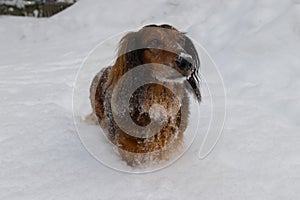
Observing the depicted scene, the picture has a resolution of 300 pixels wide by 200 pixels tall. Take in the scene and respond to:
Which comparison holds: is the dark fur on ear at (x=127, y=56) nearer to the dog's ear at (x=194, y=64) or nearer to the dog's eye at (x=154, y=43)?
the dog's eye at (x=154, y=43)

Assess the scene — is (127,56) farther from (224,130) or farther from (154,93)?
(224,130)

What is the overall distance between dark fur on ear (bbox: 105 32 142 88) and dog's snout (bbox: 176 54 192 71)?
0.25m

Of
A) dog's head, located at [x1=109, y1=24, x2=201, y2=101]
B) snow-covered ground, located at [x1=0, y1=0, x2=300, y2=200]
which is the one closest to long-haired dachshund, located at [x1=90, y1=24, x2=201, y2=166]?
dog's head, located at [x1=109, y1=24, x2=201, y2=101]

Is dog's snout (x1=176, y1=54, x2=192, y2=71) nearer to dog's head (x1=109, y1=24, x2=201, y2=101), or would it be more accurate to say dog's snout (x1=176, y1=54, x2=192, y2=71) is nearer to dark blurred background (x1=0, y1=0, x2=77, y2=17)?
dog's head (x1=109, y1=24, x2=201, y2=101)

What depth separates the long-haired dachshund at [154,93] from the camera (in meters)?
2.11

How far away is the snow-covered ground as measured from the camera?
6.55 feet

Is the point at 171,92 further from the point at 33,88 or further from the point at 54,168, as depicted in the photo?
the point at 33,88

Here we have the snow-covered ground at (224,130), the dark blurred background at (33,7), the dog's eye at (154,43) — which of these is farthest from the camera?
the dark blurred background at (33,7)

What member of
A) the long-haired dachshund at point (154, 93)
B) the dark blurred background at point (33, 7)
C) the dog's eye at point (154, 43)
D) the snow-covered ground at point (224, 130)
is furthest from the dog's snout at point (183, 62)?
the dark blurred background at point (33, 7)

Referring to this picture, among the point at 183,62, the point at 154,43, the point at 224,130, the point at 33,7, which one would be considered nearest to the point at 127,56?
the point at 154,43

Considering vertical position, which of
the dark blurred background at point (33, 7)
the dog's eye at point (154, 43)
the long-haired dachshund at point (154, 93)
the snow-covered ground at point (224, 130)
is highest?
the dog's eye at point (154, 43)

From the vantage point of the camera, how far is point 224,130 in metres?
2.65

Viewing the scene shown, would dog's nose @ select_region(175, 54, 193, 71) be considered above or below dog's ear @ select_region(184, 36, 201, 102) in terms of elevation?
above

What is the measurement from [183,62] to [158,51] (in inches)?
5.8
